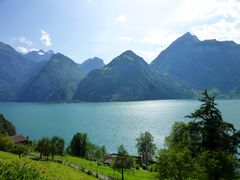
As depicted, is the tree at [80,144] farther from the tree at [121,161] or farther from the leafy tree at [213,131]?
the leafy tree at [213,131]

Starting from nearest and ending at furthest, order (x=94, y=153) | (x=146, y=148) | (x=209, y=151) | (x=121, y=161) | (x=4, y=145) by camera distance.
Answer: (x=209, y=151), (x=121, y=161), (x=4, y=145), (x=146, y=148), (x=94, y=153)

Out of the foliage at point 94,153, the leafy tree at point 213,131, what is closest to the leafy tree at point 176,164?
the leafy tree at point 213,131

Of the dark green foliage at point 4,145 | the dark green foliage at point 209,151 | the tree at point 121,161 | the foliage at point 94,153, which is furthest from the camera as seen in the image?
the foliage at point 94,153

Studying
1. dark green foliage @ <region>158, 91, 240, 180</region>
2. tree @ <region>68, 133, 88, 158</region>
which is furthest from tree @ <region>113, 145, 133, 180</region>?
tree @ <region>68, 133, 88, 158</region>

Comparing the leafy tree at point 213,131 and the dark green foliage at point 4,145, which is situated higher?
the leafy tree at point 213,131

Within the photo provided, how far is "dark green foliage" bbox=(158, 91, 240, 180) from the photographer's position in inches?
1506

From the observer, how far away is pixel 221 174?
128 feet

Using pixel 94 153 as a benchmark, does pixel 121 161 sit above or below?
above

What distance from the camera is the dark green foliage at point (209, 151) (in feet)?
125

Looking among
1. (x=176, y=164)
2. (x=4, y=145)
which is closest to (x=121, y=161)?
(x=176, y=164)

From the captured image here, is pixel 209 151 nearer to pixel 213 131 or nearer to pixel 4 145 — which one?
pixel 213 131

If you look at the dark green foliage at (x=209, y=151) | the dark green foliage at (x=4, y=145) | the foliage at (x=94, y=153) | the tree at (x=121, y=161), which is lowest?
the foliage at (x=94, y=153)

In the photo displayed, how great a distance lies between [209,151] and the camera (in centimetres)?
3869

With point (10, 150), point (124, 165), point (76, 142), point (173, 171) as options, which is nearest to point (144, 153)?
point (76, 142)
